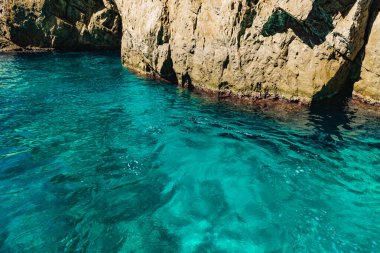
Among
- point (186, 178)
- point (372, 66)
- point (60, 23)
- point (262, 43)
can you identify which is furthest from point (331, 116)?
point (60, 23)

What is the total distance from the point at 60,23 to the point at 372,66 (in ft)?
84.7

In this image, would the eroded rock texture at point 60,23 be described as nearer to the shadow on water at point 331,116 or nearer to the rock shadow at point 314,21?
the rock shadow at point 314,21

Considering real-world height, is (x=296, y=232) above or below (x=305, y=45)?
below

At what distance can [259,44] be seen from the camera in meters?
14.3

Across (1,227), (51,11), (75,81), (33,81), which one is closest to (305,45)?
(1,227)

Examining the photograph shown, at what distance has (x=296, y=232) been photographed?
730 cm

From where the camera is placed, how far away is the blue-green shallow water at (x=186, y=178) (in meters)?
7.23

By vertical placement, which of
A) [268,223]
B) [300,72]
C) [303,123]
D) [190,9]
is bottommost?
Answer: [268,223]

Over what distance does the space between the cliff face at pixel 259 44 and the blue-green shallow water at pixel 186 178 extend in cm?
136

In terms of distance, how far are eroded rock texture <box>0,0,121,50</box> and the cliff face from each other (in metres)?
11.2

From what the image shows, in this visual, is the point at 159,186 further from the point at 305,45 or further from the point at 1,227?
the point at 305,45

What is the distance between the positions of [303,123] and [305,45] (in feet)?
11.1

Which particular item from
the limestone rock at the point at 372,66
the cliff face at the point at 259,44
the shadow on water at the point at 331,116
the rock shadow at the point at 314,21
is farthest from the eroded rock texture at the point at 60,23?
the limestone rock at the point at 372,66

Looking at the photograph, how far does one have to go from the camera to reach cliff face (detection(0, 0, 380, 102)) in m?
13.0
